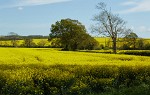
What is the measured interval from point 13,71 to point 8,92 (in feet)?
6.97

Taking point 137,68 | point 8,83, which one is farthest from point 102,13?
point 8,83

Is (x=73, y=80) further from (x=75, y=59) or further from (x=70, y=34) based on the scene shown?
(x=70, y=34)

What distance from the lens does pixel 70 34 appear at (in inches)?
3563

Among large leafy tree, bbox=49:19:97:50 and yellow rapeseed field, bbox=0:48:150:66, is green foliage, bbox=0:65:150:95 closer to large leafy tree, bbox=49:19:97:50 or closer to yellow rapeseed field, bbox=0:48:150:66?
yellow rapeseed field, bbox=0:48:150:66

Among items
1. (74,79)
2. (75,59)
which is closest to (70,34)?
(75,59)

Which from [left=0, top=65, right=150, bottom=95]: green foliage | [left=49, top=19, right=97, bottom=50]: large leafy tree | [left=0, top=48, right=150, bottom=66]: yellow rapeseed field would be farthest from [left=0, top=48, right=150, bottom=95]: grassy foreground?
[left=49, top=19, right=97, bottom=50]: large leafy tree

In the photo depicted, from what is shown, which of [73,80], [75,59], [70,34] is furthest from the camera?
[70,34]

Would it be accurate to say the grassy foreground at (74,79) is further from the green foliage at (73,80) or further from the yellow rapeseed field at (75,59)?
the yellow rapeseed field at (75,59)

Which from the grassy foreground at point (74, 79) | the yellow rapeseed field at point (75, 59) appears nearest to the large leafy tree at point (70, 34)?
the yellow rapeseed field at point (75, 59)

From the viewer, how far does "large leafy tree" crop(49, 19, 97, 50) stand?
89.9 metres

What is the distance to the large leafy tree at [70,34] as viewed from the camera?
89.9m

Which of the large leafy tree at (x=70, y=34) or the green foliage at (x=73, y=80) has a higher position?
the large leafy tree at (x=70, y=34)

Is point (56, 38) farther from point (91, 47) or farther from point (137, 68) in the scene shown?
point (137, 68)

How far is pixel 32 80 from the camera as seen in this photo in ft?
58.9
